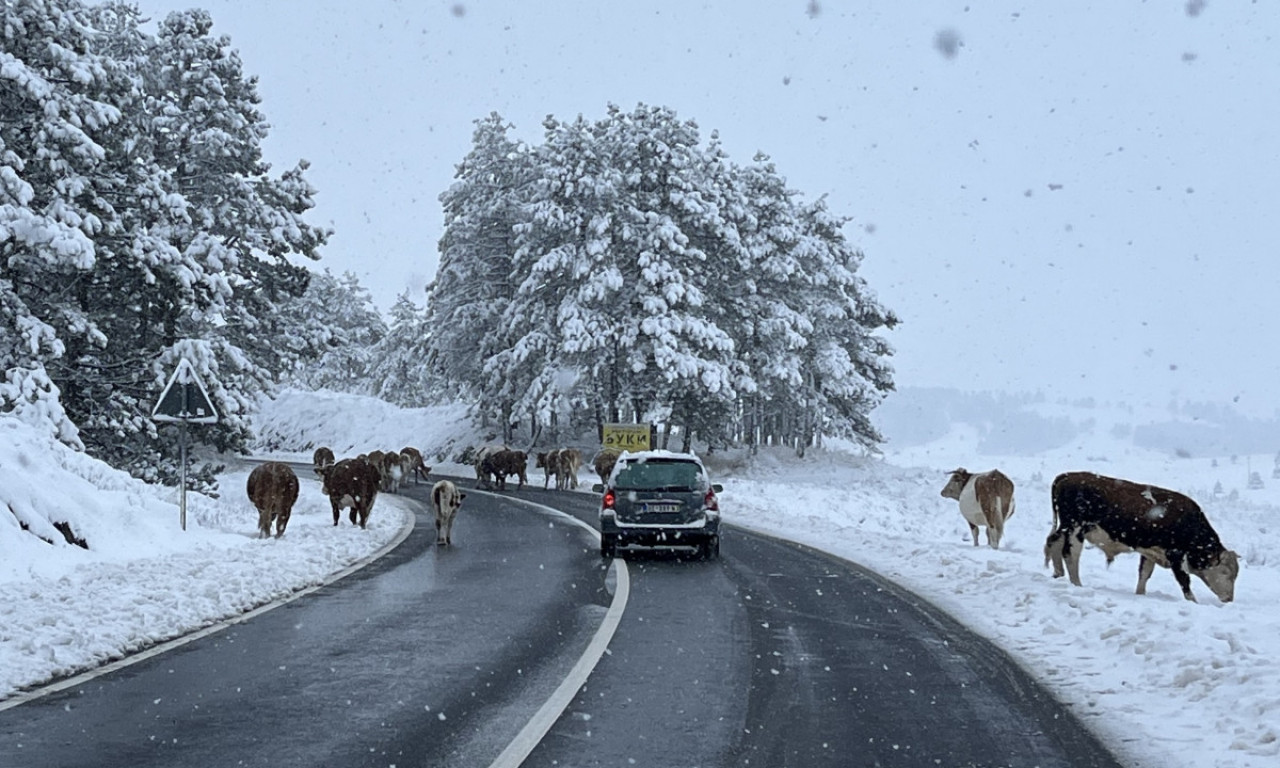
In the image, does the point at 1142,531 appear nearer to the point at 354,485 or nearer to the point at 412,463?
the point at 354,485

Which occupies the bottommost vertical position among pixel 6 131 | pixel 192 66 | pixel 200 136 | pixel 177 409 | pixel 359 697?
pixel 359 697

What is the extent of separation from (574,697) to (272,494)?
12.1 m

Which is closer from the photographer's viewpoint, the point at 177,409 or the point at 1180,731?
the point at 1180,731

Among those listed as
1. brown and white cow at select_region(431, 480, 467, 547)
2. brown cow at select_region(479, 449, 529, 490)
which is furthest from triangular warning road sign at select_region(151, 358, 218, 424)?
brown cow at select_region(479, 449, 529, 490)

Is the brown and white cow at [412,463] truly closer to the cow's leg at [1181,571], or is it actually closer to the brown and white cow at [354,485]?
the brown and white cow at [354,485]

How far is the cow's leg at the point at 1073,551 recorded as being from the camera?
518 inches

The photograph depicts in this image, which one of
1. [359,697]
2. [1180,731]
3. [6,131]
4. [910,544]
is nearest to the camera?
[1180,731]

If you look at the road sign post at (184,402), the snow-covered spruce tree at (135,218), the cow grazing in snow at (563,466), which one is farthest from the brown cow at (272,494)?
the cow grazing in snow at (563,466)

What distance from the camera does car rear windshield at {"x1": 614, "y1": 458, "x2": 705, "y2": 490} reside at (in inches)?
655

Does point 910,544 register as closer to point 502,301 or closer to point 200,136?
point 200,136

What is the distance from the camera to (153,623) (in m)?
9.77

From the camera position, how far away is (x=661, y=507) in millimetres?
A: 16531

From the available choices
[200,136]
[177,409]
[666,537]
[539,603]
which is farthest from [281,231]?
[539,603]

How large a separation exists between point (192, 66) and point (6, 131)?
13.6 meters
